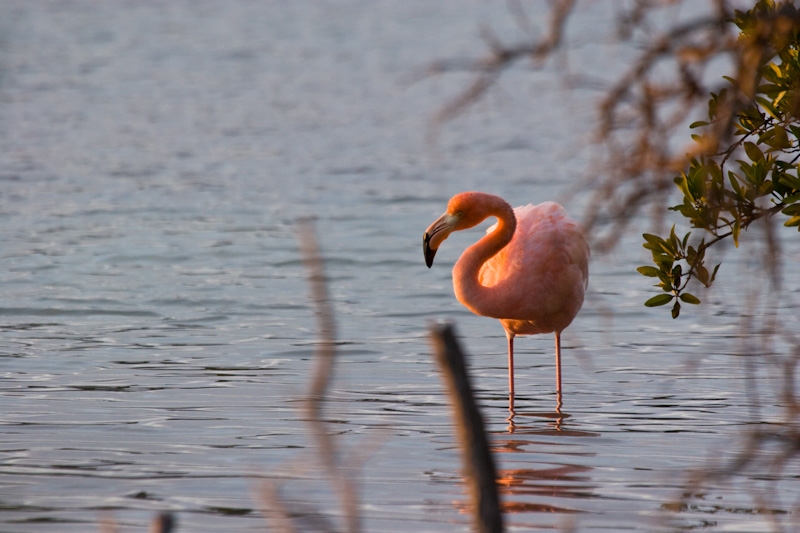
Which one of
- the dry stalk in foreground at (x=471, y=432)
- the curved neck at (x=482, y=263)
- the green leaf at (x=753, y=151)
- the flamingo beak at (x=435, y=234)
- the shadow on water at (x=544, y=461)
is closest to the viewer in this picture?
the dry stalk in foreground at (x=471, y=432)

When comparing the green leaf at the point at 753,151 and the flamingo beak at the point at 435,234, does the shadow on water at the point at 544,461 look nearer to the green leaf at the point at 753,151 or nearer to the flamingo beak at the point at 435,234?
the flamingo beak at the point at 435,234

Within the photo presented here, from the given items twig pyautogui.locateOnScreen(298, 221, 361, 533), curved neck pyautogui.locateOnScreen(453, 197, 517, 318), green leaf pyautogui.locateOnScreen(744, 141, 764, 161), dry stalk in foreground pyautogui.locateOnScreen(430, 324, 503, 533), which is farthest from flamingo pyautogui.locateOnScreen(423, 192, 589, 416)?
twig pyautogui.locateOnScreen(298, 221, 361, 533)

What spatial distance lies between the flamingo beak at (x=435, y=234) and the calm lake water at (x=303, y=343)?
0.52m

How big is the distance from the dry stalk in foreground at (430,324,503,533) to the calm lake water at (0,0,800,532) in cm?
38

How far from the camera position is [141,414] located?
6922 millimetres

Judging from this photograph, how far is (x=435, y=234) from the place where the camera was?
686 centimetres

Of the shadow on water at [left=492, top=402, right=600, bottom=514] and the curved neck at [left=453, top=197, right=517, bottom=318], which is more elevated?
the curved neck at [left=453, top=197, right=517, bottom=318]

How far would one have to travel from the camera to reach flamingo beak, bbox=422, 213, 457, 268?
6.79m

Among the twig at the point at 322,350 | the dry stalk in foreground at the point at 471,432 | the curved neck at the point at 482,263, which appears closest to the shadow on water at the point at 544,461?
the curved neck at the point at 482,263

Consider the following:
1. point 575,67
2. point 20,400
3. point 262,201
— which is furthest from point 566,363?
point 575,67

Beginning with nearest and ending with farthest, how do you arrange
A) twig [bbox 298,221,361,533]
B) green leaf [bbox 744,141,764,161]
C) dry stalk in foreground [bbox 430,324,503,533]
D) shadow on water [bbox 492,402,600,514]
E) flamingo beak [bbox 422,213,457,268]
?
twig [bbox 298,221,361,533]
dry stalk in foreground [bbox 430,324,503,533]
green leaf [bbox 744,141,764,161]
shadow on water [bbox 492,402,600,514]
flamingo beak [bbox 422,213,457,268]

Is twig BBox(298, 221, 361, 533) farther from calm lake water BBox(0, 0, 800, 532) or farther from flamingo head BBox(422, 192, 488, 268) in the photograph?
flamingo head BBox(422, 192, 488, 268)

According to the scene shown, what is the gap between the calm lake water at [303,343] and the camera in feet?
18.3

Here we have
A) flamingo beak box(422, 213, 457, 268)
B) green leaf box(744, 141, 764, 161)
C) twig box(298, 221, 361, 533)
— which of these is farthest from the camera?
flamingo beak box(422, 213, 457, 268)
